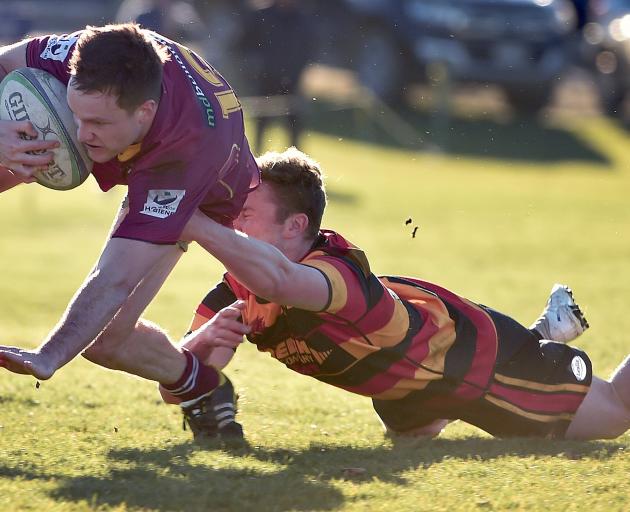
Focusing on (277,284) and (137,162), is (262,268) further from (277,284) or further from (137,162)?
(137,162)

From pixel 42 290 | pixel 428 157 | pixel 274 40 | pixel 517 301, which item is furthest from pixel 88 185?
pixel 517 301

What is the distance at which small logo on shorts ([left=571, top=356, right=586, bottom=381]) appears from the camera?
5426 mm

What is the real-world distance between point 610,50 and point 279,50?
698 centimetres

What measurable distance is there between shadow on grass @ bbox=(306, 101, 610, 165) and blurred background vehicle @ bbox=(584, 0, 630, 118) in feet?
3.74

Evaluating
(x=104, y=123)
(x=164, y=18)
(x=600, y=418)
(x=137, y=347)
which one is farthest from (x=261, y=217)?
(x=164, y=18)

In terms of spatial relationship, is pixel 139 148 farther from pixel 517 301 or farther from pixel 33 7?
pixel 33 7

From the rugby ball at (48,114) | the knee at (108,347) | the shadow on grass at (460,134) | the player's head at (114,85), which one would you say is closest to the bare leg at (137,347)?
the knee at (108,347)

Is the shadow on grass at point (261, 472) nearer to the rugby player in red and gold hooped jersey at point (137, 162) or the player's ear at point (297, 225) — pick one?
the rugby player in red and gold hooped jersey at point (137, 162)

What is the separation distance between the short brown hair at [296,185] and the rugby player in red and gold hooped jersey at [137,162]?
3.3 inches

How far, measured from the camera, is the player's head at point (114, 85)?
175 inches

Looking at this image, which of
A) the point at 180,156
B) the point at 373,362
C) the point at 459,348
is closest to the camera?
the point at 180,156

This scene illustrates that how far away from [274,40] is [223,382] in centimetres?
1136

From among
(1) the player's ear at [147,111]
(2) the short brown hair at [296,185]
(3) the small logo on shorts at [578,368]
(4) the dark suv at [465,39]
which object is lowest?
(3) the small logo on shorts at [578,368]

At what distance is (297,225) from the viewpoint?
5.10 metres
